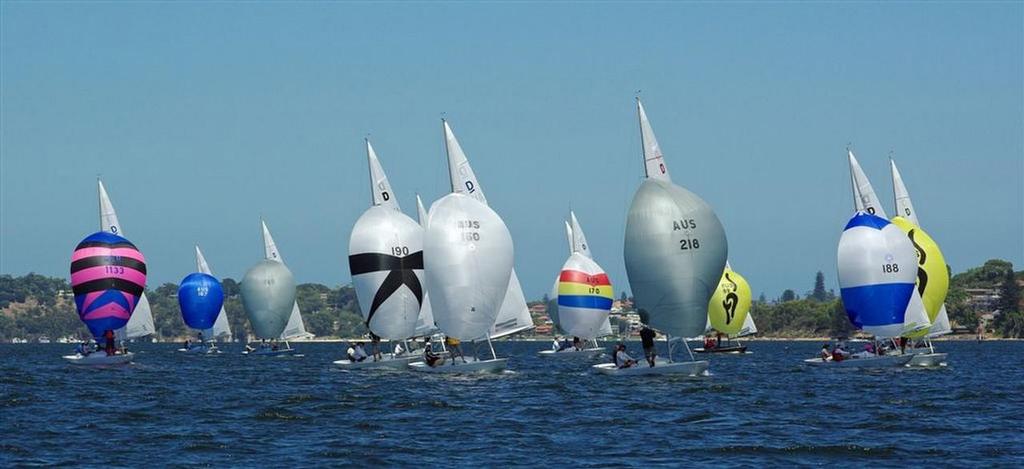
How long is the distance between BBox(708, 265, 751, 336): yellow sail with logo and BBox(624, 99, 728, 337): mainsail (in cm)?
4591

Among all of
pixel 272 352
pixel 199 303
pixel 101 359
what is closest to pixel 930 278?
pixel 101 359

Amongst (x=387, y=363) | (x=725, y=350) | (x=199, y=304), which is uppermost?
(x=199, y=304)

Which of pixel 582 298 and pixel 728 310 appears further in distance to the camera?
pixel 728 310

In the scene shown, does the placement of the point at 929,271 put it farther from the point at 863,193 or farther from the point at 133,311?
the point at 133,311

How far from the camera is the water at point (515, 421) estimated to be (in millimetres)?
32781

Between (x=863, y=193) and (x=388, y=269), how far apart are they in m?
25.4

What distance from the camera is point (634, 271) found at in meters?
57.2

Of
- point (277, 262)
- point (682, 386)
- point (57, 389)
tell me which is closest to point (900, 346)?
point (682, 386)

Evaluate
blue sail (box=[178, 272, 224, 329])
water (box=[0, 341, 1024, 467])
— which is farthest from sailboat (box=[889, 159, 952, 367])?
blue sail (box=[178, 272, 224, 329])

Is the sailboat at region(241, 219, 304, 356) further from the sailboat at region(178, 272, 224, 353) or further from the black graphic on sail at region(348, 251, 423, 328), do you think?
the black graphic on sail at region(348, 251, 423, 328)

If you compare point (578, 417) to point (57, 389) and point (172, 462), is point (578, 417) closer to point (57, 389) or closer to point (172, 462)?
point (172, 462)

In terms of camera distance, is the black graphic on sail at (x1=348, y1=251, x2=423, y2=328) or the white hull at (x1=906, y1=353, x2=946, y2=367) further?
the black graphic on sail at (x1=348, y1=251, x2=423, y2=328)

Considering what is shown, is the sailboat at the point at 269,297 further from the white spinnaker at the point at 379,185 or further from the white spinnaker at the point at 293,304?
the white spinnaker at the point at 379,185

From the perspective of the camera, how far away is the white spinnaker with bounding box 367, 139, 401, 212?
248 feet
